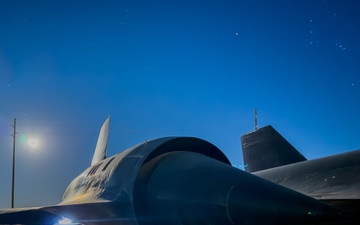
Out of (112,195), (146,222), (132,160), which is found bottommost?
(146,222)

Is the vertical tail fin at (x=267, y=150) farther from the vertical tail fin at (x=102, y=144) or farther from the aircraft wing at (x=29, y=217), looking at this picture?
the aircraft wing at (x=29, y=217)

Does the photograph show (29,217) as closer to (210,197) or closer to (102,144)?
(210,197)

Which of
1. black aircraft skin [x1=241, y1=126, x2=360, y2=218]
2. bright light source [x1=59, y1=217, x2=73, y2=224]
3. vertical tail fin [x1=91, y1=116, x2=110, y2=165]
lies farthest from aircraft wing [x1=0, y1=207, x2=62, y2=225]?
vertical tail fin [x1=91, y1=116, x2=110, y2=165]

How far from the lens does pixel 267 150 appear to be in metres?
10.4

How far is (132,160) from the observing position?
4.01 meters

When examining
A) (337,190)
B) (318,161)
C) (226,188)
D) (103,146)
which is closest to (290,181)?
(318,161)

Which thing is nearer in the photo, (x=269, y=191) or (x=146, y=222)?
(x=269, y=191)

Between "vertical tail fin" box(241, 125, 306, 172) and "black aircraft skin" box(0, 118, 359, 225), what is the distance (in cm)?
516

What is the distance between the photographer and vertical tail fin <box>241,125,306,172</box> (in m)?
10.1

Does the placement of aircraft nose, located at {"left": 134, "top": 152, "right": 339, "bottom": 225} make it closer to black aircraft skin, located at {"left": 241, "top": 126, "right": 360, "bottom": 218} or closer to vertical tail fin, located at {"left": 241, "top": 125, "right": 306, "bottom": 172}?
black aircraft skin, located at {"left": 241, "top": 126, "right": 360, "bottom": 218}

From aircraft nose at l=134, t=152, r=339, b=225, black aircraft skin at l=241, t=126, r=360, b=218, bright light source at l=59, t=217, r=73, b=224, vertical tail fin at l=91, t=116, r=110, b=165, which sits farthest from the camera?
vertical tail fin at l=91, t=116, r=110, b=165

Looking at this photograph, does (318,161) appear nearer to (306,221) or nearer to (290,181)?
(290,181)

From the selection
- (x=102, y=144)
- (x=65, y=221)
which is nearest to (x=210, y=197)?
(x=65, y=221)

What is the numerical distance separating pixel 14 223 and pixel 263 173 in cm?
604
